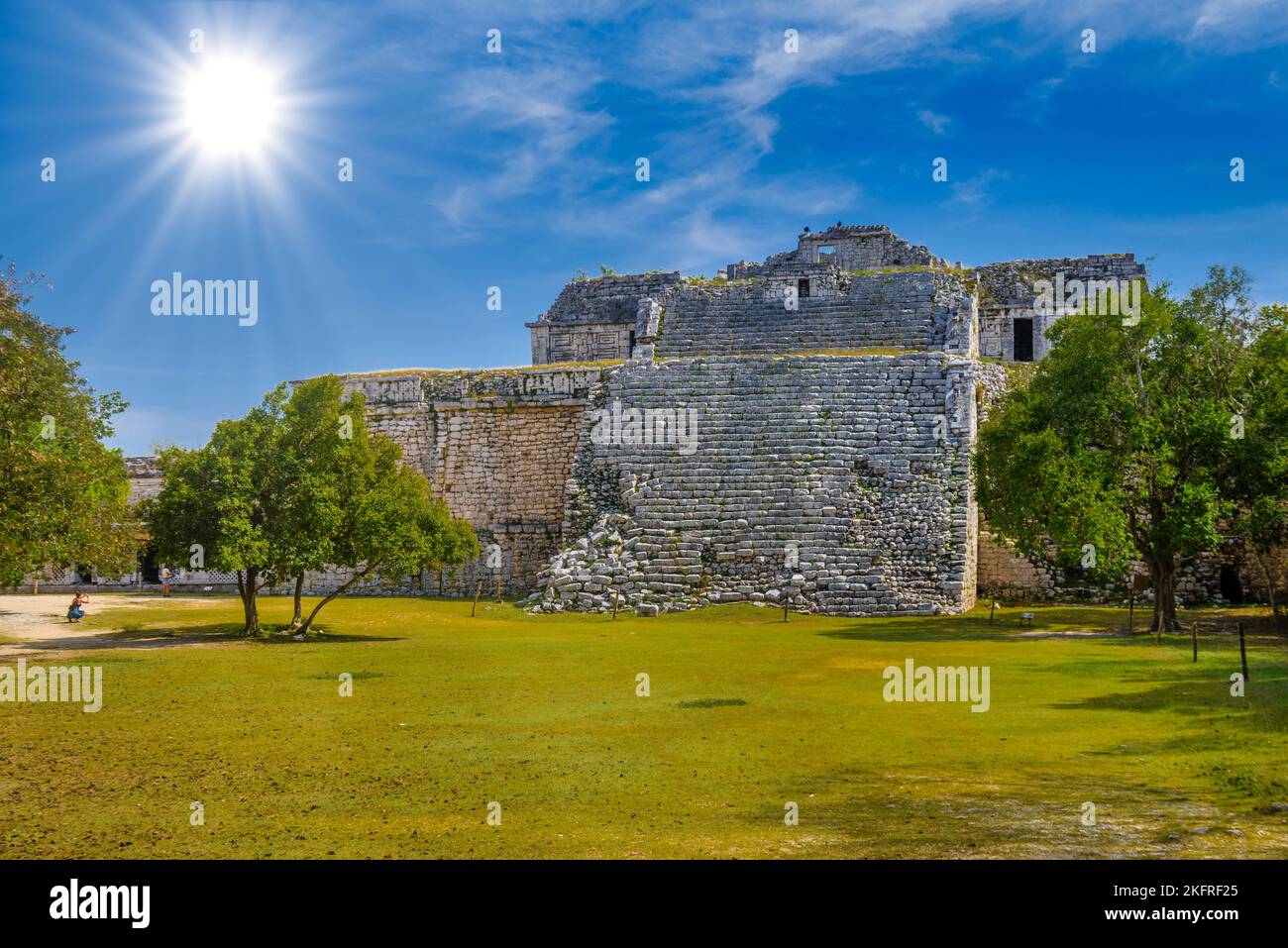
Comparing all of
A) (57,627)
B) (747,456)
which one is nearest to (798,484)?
(747,456)

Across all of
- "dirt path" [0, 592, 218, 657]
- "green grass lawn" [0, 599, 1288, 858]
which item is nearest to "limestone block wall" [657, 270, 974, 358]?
"green grass lawn" [0, 599, 1288, 858]

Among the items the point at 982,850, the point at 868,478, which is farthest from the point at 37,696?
the point at 868,478

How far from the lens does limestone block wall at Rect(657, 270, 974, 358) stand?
95.0ft

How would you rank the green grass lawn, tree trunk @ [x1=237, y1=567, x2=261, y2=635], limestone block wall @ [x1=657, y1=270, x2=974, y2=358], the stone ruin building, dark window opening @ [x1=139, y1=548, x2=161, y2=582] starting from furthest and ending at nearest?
dark window opening @ [x1=139, y1=548, x2=161, y2=582] → limestone block wall @ [x1=657, y1=270, x2=974, y2=358] → the stone ruin building → tree trunk @ [x1=237, y1=567, x2=261, y2=635] → the green grass lawn

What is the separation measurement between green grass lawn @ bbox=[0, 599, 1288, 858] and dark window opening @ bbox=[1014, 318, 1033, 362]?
21.3 m

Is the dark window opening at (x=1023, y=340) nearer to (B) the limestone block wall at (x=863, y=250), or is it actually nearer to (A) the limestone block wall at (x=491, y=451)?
(B) the limestone block wall at (x=863, y=250)

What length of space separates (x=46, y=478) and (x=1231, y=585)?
78.7ft

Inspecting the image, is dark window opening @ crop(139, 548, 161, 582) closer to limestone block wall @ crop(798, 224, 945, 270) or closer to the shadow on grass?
the shadow on grass

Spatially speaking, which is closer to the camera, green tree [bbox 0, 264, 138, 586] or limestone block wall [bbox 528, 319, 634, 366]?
green tree [bbox 0, 264, 138, 586]

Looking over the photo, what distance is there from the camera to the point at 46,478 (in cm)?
1505

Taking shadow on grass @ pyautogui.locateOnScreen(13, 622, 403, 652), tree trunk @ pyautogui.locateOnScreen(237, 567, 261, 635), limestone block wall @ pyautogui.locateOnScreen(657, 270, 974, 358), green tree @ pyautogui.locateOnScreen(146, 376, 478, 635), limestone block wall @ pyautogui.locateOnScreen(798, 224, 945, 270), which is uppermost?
limestone block wall @ pyautogui.locateOnScreen(798, 224, 945, 270)

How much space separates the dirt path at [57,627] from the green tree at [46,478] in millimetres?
1208

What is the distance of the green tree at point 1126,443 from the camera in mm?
18281

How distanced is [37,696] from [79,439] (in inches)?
249
